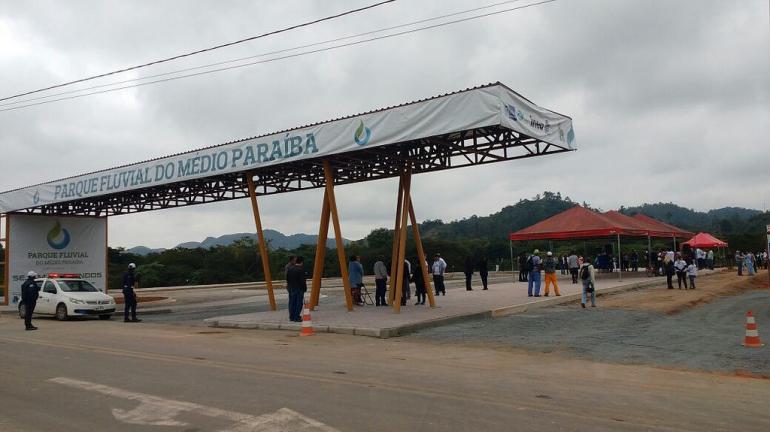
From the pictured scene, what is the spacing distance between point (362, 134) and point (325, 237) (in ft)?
13.9

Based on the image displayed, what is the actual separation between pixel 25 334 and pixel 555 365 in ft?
A: 43.7

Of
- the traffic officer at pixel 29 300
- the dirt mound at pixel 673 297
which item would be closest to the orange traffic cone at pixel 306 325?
the traffic officer at pixel 29 300

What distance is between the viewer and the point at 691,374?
9.05 metres

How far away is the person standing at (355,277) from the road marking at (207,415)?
12.5 m

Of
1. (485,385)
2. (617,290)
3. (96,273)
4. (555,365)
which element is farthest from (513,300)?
(96,273)

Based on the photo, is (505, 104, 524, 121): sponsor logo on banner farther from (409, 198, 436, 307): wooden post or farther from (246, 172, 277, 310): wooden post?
(246, 172, 277, 310): wooden post

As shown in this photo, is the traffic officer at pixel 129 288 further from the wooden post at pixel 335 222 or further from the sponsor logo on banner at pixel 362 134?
the sponsor logo on banner at pixel 362 134

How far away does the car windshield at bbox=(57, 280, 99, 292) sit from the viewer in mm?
20266

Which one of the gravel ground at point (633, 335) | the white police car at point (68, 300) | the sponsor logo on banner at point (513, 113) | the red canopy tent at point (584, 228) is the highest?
the sponsor logo on banner at point (513, 113)

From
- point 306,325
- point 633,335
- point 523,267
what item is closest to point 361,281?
point 306,325

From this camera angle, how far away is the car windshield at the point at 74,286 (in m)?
20.3

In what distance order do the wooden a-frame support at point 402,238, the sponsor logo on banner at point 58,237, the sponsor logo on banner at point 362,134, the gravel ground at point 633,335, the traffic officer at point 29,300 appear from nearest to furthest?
1. the gravel ground at point 633,335
2. the sponsor logo on banner at point 362,134
3. the traffic officer at point 29,300
4. the wooden a-frame support at point 402,238
5. the sponsor logo on banner at point 58,237

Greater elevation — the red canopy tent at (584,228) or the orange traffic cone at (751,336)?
the red canopy tent at (584,228)

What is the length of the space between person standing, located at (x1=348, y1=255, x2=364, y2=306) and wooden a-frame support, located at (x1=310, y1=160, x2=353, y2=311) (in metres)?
1.02
